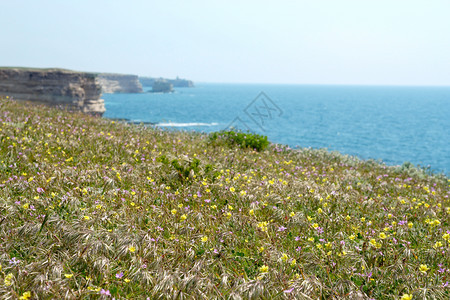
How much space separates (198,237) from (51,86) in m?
67.9

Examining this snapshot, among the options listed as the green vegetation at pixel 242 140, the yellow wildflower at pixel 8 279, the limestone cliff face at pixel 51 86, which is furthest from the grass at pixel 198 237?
the limestone cliff face at pixel 51 86

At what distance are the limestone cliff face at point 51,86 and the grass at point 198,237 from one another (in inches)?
2291

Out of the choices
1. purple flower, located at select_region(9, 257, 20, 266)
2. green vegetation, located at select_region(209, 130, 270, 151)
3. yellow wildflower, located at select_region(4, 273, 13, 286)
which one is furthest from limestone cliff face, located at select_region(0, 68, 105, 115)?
yellow wildflower, located at select_region(4, 273, 13, 286)

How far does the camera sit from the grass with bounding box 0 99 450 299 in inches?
145

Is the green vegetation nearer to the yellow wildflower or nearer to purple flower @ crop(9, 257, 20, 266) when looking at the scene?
purple flower @ crop(9, 257, 20, 266)

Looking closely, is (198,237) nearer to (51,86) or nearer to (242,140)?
(242,140)

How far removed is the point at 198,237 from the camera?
15.7 feet

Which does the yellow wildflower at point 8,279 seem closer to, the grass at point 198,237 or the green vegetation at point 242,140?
the grass at point 198,237

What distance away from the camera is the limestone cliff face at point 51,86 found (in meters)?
61.3

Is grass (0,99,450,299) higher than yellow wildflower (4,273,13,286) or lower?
lower

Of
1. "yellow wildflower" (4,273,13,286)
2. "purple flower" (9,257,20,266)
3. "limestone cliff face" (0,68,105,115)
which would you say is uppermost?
"yellow wildflower" (4,273,13,286)

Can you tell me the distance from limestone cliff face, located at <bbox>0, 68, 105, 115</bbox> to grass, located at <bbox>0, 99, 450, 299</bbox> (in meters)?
58.2

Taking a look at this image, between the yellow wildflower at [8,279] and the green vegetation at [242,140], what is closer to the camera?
the yellow wildflower at [8,279]

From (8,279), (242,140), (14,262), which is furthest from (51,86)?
(8,279)
